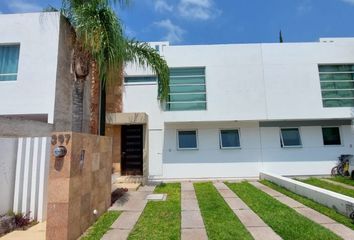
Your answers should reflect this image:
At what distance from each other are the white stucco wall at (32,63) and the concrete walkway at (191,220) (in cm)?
632

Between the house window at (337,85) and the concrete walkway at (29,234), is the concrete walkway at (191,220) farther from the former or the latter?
the house window at (337,85)

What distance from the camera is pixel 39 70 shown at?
38.0 ft

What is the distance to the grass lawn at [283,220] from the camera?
5.79 meters

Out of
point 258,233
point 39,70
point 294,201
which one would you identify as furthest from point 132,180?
point 258,233

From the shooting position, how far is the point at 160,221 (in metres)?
7.03

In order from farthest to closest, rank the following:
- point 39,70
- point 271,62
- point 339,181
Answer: point 271,62 < point 339,181 < point 39,70

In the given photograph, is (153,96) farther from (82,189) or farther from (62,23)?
(82,189)

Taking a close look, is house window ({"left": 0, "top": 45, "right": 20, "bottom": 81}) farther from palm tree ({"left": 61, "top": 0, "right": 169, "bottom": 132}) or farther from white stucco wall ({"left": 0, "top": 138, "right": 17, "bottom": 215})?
white stucco wall ({"left": 0, "top": 138, "right": 17, "bottom": 215})

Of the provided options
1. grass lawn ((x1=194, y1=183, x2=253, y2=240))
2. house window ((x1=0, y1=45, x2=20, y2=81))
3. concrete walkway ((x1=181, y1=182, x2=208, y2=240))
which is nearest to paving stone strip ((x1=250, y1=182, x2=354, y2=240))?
grass lawn ((x1=194, y1=183, x2=253, y2=240))

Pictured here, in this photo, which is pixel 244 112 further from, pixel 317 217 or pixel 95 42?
pixel 95 42

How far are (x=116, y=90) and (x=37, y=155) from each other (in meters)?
8.23

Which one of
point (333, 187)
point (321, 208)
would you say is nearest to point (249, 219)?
point (321, 208)

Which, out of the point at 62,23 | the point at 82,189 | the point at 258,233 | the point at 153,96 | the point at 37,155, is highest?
the point at 62,23

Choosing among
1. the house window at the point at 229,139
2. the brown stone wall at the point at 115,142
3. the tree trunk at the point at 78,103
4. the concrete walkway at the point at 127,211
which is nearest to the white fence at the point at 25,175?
the concrete walkway at the point at 127,211
